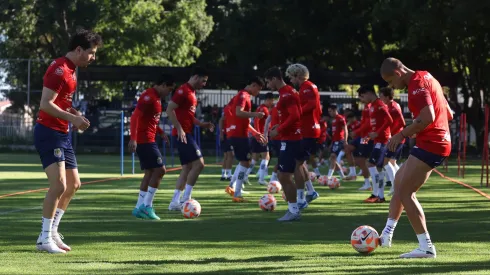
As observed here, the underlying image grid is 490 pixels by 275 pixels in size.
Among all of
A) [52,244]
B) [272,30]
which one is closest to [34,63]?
[272,30]

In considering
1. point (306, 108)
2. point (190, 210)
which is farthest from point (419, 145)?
point (306, 108)

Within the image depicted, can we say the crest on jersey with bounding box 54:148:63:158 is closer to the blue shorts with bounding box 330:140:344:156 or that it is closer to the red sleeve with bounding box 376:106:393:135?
the red sleeve with bounding box 376:106:393:135

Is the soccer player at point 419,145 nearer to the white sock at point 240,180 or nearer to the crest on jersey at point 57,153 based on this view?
the crest on jersey at point 57,153

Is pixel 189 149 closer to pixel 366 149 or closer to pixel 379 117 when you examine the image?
pixel 379 117

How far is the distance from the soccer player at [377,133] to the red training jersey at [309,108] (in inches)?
128

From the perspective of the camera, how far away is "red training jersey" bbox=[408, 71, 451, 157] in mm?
10172

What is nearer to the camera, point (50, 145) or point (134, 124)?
point (50, 145)

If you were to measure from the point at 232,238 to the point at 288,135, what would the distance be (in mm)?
3009

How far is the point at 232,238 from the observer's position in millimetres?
12281

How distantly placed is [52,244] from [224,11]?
5290 centimetres

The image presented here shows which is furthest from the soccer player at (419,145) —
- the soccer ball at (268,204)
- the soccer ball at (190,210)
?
the soccer ball at (268,204)

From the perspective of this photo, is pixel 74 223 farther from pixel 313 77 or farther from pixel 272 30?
pixel 272 30

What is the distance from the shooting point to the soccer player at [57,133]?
10.6m

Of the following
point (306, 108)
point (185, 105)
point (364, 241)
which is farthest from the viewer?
point (185, 105)
